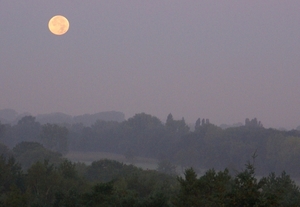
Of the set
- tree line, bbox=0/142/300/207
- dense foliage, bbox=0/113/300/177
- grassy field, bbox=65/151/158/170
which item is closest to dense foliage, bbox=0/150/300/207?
tree line, bbox=0/142/300/207

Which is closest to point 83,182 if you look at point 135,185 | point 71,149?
point 135,185

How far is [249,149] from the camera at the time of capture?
15750 cm

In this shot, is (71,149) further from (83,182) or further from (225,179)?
(225,179)

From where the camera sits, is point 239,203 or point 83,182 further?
point 83,182

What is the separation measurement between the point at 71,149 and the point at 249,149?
77565 millimetres

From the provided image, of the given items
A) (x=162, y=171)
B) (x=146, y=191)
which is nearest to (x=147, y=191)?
(x=146, y=191)

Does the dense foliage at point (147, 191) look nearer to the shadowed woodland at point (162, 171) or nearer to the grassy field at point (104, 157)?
the shadowed woodland at point (162, 171)

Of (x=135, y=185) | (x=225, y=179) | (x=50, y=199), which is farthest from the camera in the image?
(x=135, y=185)

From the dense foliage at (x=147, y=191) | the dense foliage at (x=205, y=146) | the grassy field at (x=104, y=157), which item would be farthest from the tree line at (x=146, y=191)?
the grassy field at (x=104, y=157)

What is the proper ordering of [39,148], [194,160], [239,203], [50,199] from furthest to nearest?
1. [194,160]
2. [39,148]
3. [50,199]
4. [239,203]

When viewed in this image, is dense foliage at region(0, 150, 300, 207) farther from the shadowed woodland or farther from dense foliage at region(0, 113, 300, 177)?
dense foliage at region(0, 113, 300, 177)

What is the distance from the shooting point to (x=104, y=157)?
179375 millimetres

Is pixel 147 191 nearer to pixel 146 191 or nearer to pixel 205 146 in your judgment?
pixel 146 191

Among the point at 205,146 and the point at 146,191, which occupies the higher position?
the point at 146,191
